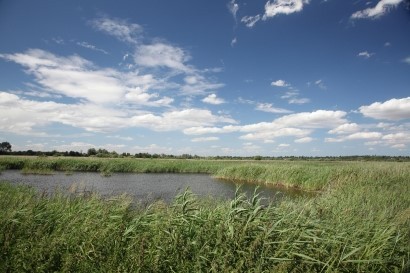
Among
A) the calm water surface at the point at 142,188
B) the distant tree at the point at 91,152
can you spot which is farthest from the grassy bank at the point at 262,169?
the distant tree at the point at 91,152

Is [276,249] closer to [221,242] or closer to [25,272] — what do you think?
[221,242]

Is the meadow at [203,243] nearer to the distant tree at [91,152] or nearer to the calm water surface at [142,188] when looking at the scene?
the calm water surface at [142,188]

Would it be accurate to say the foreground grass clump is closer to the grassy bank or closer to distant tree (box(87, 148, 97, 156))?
the grassy bank

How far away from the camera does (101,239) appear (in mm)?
6203

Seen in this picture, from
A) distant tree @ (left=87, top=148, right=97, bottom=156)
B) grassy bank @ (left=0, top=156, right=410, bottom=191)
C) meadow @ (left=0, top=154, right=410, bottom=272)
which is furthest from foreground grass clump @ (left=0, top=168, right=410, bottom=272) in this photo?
distant tree @ (left=87, top=148, right=97, bottom=156)

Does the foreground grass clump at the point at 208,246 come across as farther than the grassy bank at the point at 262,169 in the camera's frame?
No

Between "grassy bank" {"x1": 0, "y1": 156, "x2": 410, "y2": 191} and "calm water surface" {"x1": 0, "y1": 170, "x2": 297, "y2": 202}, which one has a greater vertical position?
"grassy bank" {"x1": 0, "y1": 156, "x2": 410, "y2": 191}

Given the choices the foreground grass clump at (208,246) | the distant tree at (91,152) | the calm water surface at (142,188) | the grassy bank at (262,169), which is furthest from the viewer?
the distant tree at (91,152)

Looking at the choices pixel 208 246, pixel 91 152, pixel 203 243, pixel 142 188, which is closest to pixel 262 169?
pixel 142 188

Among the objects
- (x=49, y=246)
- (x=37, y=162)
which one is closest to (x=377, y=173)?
(x=49, y=246)

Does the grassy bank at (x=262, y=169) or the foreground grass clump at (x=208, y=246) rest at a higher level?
the grassy bank at (x=262, y=169)

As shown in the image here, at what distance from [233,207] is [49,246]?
3.99 meters

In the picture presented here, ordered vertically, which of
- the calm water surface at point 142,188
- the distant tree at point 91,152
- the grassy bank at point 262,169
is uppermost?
the distant tree at point 91,152

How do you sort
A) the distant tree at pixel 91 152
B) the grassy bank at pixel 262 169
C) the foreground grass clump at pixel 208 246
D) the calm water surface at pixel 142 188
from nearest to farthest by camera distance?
the foreground grass clump at pixel 208 246 → the calm water surface at pixel 142 188 → the grassy bank at pixel 262 169 → the distant tree at pixel 91 152
